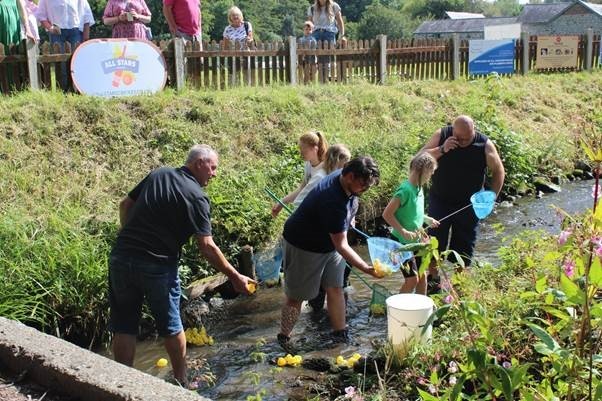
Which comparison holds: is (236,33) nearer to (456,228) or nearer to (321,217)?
(456,228)

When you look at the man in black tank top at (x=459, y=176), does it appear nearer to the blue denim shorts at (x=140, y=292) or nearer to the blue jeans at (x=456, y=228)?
the blue jeans at (x=456, y=228)

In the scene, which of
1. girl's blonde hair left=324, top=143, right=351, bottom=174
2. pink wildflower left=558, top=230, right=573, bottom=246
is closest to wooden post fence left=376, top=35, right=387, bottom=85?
girl's blonde hair left=324, top=143, right=351, bottom=174

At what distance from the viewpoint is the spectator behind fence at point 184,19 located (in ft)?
34.4

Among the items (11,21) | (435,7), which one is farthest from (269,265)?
(435,7)

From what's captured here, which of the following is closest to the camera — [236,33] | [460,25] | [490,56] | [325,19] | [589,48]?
[236,33]

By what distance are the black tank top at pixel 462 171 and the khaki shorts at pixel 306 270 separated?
1484mm

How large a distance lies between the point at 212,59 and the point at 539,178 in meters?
6.23

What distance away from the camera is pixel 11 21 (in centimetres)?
892

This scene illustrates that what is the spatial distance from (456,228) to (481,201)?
390 mm

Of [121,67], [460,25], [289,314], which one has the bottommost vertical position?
[289,314]

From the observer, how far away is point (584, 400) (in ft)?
8.50

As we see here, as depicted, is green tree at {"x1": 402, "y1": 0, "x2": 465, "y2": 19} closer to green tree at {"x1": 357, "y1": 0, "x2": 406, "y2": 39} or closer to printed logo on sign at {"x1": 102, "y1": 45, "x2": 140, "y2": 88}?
green tree at {"x1": 357, "y1": 0, "x2": 406, "y2": 39}

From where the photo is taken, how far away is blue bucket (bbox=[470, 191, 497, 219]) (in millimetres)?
5816

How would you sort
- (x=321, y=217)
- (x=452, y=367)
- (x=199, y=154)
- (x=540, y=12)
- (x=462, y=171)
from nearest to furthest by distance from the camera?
(x=452, y=367) → (x=199, y=154) → (x=321, y=217) → (x=462, y=171) → (x=540, y=12)
